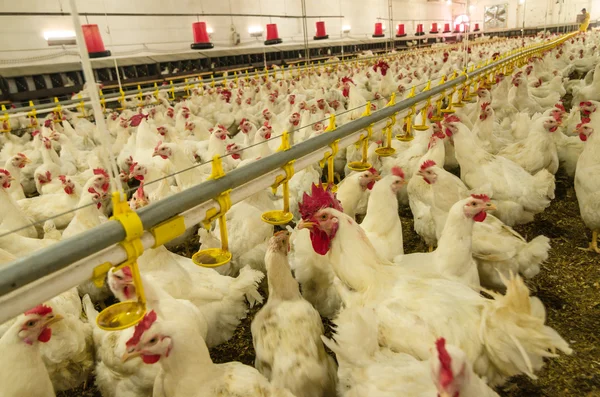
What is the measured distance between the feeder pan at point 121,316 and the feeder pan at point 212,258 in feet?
1.01

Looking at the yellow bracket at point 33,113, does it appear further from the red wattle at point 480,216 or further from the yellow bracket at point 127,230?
the red wattle at point 480,216

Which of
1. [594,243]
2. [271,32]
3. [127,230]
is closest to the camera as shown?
[127,230]

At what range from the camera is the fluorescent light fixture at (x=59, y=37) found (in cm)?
961

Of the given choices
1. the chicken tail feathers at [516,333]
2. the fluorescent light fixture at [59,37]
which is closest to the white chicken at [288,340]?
the chicken tail feathers at [516,333]

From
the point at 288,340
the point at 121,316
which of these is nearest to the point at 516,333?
the point at 288,340

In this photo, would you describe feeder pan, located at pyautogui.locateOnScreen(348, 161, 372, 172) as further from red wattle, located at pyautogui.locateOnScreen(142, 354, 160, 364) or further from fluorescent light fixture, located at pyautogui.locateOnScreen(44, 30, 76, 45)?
fluorescent light fixture, located at pyautogui.locateOnScreen(44, 30, 76, 45)

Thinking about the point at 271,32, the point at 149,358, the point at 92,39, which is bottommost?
the point at 149,358

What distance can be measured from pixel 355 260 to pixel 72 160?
5.00 m

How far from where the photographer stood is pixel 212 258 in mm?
1557

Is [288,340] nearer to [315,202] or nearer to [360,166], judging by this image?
[315,202]

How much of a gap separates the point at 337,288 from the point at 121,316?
4.20 feet

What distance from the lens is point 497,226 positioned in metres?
2.75

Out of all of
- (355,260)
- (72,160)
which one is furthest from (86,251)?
(72,160)

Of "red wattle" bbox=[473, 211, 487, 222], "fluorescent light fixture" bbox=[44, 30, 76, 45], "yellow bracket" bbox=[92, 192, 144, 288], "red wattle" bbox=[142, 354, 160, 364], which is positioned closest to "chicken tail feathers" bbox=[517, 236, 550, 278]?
"red wattle" bbox=[473, 211, 487, 222]
